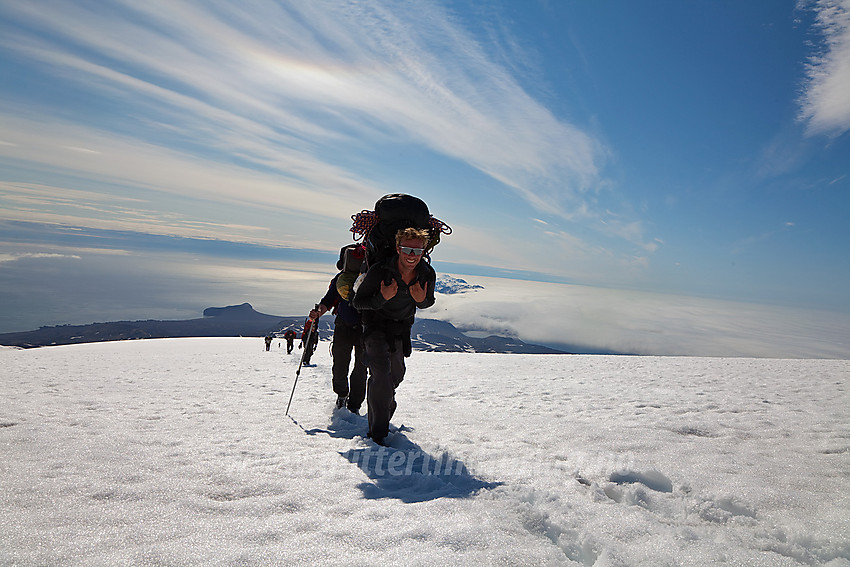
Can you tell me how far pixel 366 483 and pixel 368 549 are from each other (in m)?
1.16

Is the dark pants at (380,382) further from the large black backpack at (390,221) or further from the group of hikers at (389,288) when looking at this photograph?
the large black backpack at (390,221)

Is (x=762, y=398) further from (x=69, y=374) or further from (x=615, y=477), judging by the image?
(x=69, y=374)

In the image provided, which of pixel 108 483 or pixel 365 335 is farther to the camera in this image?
pixel 365 335

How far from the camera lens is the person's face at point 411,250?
4.68m

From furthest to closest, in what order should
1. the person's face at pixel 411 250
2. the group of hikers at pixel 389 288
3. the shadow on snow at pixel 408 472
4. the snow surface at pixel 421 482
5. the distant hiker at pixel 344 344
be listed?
the distant hiker at pixel 344 344 < the group of hikers at pixel 389 288 < the person's face at pixel 411 250 < the shadow on snow at pixel 408 472 < the snow surface at pixel 421 482

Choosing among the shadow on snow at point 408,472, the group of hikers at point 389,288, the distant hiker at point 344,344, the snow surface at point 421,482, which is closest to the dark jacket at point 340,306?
the distant hiker at point 344,344

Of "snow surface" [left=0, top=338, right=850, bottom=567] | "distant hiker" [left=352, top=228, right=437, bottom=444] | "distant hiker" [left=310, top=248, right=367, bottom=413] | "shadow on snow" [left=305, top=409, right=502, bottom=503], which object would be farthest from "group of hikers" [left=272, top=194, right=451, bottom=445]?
"distant hiker" [left=310, top=248, right=367, bottom=413]

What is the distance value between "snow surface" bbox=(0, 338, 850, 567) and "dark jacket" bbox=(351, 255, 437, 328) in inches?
59.5

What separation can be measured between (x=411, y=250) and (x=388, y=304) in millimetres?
812

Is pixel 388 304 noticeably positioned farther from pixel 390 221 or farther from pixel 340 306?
pixel 340 306

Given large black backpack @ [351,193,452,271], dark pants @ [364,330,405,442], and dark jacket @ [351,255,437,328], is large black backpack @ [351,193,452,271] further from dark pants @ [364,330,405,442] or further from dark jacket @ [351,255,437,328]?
dark pants @ [364,330,405,442]

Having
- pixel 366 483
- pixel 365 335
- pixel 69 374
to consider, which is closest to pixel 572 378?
pixel 365 335

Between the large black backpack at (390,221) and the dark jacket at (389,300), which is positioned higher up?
the large black backpack at (390,221)

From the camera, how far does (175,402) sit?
22.0 ft
